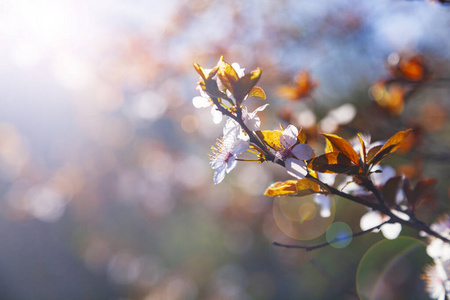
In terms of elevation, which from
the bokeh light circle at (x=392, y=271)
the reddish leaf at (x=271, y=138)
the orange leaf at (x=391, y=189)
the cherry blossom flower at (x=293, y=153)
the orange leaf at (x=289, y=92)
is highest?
the reddish leaf at (x=271, y=138)

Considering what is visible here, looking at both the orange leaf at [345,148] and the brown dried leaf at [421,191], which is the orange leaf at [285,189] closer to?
the orange leaf at [345,148]

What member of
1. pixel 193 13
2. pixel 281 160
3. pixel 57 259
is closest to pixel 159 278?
pixel 57 259

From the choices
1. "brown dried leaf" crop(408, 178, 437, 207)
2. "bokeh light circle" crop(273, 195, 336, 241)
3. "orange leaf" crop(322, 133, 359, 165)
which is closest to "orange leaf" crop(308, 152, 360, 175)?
"orange leaf" crop(322, 133, 359, 165)

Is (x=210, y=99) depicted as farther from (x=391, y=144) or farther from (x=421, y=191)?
(x=421, y=191)

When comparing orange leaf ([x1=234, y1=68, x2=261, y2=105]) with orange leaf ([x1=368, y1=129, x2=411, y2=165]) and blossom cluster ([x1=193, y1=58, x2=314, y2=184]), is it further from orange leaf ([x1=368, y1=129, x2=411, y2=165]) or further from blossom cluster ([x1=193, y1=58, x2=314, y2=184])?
orange leaf ([x1=368, y1=129, x2=411, y2=165])

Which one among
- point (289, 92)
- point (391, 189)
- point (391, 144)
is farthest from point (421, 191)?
point (289, 92)

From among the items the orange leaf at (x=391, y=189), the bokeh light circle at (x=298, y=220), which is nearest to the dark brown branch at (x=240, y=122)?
the orange leaf at (x=391, y=189)
